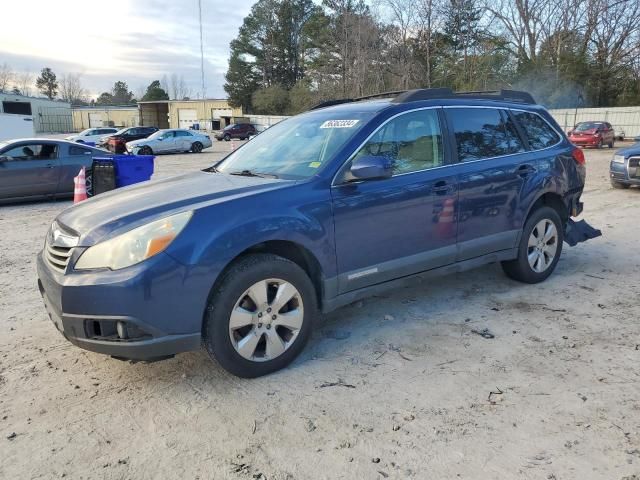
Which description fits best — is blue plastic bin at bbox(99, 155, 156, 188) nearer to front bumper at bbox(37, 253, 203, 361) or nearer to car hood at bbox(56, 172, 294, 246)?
car hood at bbox(56, 172, 294, 246)

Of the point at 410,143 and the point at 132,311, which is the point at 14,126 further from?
the point at 132,311

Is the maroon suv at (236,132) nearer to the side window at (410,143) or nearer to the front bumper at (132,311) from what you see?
the side window at (410,143)

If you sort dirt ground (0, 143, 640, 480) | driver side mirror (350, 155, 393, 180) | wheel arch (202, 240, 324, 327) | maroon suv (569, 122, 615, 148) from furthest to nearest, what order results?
maroon suv (569, 122, 615, 148) → driver side mirror (350, 155, 393, 180) → wheel arch (202, 240, 324, 327) → dirt ground (0, 143, 640, 480)

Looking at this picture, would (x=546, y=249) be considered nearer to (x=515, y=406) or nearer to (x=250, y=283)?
(x=515, y=406)

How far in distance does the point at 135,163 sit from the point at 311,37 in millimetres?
60795

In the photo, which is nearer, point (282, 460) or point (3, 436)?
point (282, 460)

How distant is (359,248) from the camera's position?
3.79 m

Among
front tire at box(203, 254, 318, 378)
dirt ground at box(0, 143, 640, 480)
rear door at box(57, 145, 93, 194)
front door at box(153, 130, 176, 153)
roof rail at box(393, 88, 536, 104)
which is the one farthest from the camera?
front door at box(153, 130, 176, 153)

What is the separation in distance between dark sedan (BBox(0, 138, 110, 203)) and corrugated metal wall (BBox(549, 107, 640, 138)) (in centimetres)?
3476

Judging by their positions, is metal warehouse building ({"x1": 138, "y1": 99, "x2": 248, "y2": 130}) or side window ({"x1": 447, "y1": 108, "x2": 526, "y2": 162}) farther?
metal warehouse building ({"x1": 138, "y1": 99, "x2": 248, "y2": 130})

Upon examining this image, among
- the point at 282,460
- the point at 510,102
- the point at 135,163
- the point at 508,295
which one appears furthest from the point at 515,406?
the point at 135,163

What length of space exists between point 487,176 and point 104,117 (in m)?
76.3

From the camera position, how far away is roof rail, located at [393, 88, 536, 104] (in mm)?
4344

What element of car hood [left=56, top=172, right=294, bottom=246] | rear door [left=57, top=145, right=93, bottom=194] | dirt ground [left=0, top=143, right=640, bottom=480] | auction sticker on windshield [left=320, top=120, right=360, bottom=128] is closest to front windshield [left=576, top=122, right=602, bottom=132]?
rear door [left=57, top=145, right=93, bottom=194]
